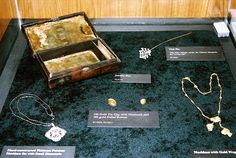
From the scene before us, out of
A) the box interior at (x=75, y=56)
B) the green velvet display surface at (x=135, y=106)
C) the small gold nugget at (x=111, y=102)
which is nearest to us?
the green velvet display surface at (x=135, y=106)

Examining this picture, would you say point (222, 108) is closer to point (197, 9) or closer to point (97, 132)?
point (97, 132)

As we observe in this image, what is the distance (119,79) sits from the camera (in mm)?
1617

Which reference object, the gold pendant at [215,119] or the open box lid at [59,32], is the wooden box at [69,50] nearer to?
the open box lid at [59,32]

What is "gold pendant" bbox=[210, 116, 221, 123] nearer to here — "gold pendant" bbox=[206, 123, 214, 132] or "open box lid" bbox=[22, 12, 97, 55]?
"gold pendant" bbox=[206, 123, 214, 132]

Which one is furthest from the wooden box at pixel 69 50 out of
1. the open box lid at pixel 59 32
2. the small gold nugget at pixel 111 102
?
the small gold nugget at pixel 111 102

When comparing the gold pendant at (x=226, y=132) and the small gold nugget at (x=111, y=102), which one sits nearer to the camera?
the gold pendant at (x=226, y=132)

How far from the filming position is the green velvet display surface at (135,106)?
1.34 meters

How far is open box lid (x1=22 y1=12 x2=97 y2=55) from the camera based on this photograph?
167 centimetres

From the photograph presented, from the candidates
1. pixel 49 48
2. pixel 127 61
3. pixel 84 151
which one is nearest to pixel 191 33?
pixel 127 61

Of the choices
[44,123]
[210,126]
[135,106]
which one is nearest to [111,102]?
[135,106]

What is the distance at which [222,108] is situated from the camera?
1486 millimetres

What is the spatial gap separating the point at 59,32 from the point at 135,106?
516 millimetres

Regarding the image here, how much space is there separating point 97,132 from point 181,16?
88cm

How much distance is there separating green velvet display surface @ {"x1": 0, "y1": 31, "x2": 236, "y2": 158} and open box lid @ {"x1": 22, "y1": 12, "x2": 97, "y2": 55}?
0.12 m
